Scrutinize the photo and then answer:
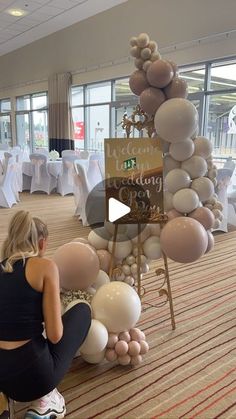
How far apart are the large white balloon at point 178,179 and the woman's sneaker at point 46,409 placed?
4.32 ft

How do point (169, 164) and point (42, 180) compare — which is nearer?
point (169, 164)

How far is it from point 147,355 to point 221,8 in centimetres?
589

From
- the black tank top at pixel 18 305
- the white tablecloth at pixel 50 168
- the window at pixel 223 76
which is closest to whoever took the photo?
the black tank top at pixel 18 305

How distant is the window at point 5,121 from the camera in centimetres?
1323

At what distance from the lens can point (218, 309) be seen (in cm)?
273

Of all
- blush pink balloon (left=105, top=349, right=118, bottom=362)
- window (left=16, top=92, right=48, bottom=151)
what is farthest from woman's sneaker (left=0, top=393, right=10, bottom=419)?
window (left=16, top=92, right=48, bottom=151)

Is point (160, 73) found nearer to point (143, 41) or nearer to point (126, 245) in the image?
point (143, 41)

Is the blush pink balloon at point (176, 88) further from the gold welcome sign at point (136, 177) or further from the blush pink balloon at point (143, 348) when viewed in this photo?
the blush pink balloon at point (143, 348)

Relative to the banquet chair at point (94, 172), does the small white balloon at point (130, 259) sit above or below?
below

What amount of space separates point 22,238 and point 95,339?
75 cm

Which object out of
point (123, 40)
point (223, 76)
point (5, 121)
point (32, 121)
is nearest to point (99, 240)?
point (223, 76)

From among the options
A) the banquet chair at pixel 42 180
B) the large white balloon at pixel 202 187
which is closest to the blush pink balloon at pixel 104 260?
the large white balloon at pixel 202 187

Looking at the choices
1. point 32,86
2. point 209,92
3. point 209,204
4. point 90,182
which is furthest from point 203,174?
point 32,86
